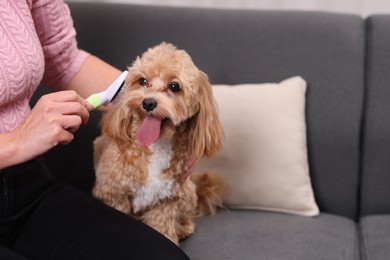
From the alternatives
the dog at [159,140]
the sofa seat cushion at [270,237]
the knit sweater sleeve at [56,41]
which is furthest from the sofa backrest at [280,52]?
the dog at [159,140]

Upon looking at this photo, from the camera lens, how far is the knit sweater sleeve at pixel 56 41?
130 centimetres

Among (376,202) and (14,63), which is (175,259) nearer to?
(14,63)

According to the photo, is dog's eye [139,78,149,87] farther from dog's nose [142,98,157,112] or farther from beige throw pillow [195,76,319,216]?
beige throw pillow [195,76,319,216]

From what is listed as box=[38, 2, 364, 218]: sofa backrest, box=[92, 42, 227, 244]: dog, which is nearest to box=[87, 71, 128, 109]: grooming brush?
box=[92, 42, 227, 244]: dog

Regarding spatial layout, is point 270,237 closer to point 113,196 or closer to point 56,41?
point 113,196

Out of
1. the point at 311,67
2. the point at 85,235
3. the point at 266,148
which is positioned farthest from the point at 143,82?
the point at 311,67

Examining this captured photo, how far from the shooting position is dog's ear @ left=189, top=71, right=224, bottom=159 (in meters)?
1.24

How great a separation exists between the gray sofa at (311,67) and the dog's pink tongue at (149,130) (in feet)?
1.50

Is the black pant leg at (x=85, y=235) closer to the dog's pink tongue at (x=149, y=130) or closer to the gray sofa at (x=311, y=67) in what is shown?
the dog's pink tongue at (x=149, y=130)

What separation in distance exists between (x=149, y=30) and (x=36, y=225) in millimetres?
754

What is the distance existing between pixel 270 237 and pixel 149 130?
0.46 metres

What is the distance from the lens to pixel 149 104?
1.16m

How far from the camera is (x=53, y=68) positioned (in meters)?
1.38

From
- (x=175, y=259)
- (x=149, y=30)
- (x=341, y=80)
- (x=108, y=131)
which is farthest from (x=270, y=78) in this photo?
(x=175, y=259)
